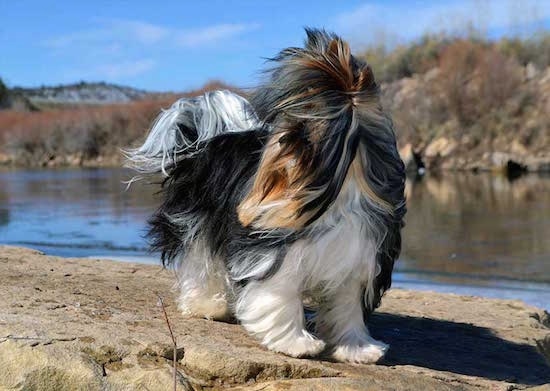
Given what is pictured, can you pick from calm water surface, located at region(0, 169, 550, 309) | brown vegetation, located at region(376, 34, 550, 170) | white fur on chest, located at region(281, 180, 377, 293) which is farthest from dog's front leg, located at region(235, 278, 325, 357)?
brown vegetation, located at region(376, 34, 550, 170)

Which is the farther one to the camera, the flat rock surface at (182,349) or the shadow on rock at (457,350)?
the shadow on rock at (457,350)

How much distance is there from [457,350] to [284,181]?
1.92 metres

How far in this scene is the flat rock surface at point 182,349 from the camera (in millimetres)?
3395

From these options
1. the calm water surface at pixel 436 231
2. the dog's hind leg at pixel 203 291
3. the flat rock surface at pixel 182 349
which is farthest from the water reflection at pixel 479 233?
the dog's hind leg at pixel 203 291

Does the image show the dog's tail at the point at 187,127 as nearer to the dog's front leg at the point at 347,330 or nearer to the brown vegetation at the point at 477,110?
the dog's front leg at the point at 347,330

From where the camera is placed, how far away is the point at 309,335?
3.79m

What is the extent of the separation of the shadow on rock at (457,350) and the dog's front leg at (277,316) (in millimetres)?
596

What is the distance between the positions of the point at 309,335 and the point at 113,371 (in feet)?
3.09

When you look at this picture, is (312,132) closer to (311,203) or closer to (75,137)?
(311,203)

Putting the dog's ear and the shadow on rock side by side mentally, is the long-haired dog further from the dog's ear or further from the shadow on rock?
the shadow on rock

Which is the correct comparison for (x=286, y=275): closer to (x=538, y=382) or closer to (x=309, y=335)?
(x=309, y=335)

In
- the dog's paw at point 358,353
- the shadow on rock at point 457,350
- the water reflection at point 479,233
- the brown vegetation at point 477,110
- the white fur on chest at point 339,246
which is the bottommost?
the water reflection at point 479,233

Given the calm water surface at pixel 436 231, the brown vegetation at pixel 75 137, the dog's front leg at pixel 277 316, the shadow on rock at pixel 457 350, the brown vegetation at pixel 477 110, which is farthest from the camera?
the brown vegetation at pixel 75 137

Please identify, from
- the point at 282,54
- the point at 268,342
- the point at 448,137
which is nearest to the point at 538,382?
the point at 268,342
